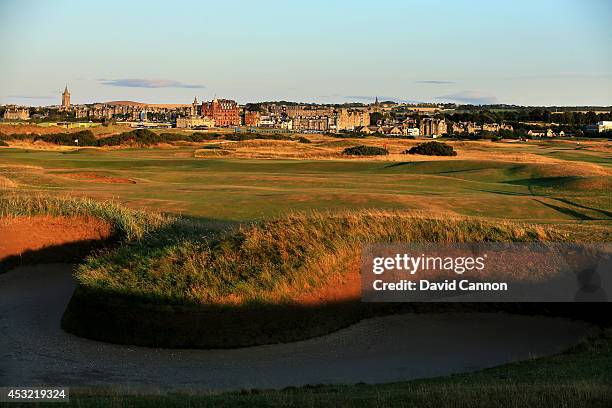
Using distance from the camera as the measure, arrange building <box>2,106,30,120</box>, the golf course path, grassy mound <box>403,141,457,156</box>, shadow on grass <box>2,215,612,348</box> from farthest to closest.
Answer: building <box>2,106,30,120</box> → grassy mound <box>403,141,457,156</box> → shadow on grass <box>2,215,612,348</box> → the golf course path

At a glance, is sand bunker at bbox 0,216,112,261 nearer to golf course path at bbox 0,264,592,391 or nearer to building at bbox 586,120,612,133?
golf course path at bbox 0,264,592,391

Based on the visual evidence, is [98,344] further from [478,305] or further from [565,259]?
[565,259]

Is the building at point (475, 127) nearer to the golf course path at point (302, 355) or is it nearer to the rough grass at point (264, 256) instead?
the rough grass at point (264, 256)

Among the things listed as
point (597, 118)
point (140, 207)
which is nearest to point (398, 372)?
point (140, 207)

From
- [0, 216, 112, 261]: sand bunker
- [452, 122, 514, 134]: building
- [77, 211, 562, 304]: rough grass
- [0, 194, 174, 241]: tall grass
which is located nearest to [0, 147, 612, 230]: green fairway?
[0, 194, 174, 241]: tall grass

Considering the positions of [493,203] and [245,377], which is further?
[493,203]

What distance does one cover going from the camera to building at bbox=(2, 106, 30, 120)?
166650 millimetres

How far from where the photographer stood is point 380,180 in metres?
38.7

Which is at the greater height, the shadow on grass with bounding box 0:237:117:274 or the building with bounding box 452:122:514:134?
the building with bounding box 452:122:514:134

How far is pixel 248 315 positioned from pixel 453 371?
3514 mm

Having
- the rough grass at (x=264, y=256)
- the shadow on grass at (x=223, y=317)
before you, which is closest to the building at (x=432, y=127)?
the rough grass at (x=264, y=256)

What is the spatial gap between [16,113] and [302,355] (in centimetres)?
Result: 18499

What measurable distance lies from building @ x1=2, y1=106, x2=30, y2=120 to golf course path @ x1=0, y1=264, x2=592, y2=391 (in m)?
159

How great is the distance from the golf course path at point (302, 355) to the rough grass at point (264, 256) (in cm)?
111
